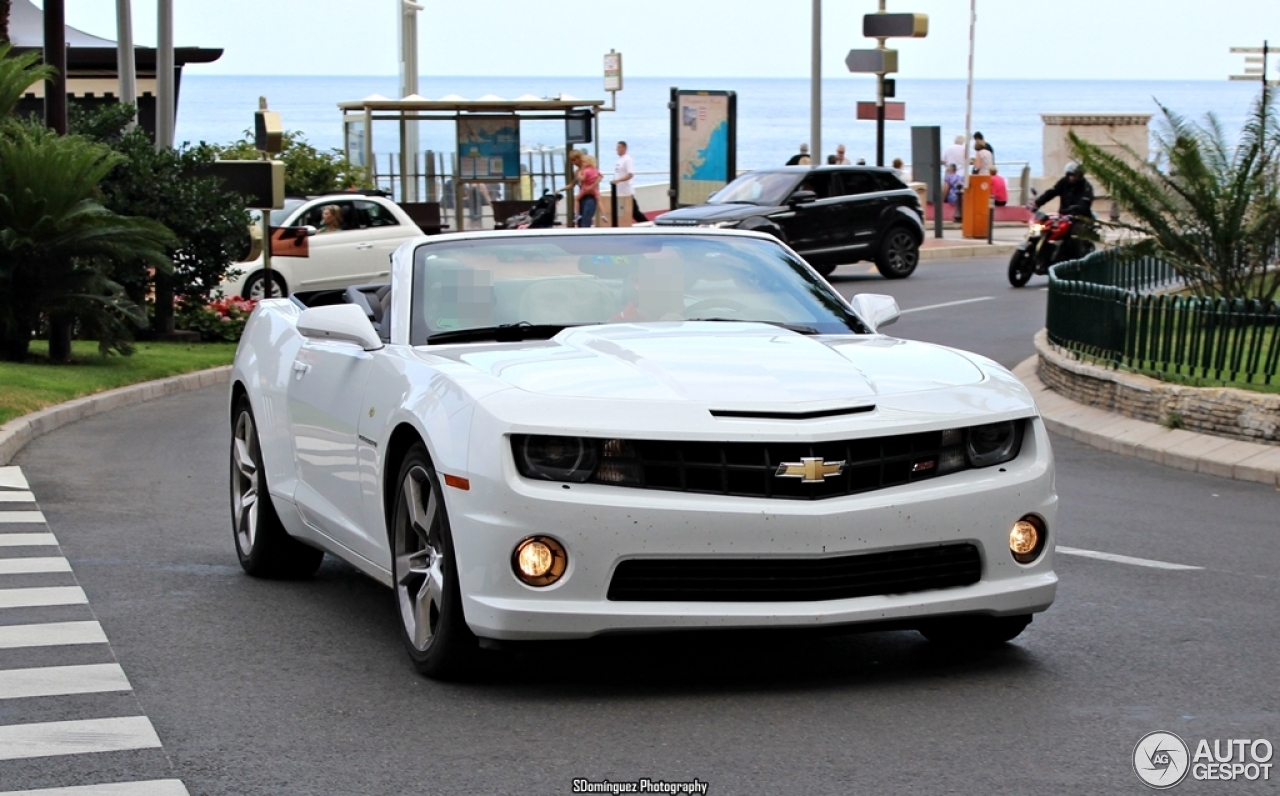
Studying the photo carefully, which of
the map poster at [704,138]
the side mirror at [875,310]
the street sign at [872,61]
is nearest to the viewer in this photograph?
the side mirror at [875,310]

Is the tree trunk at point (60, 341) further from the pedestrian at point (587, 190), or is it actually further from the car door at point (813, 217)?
the pedestrian at point (587, 190)

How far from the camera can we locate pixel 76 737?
224 inches

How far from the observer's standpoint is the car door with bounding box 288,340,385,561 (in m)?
7.09

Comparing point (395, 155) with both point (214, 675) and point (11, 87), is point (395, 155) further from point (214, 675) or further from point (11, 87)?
point (214, 675)

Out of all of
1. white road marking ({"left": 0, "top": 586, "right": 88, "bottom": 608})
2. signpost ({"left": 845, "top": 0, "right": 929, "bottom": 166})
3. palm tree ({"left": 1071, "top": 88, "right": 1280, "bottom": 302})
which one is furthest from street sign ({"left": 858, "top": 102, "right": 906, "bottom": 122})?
white road marking ({"left": 0, "top": 586, "right": 88, "bottom": 608})

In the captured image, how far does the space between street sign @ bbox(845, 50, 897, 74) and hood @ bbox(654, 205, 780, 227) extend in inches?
363

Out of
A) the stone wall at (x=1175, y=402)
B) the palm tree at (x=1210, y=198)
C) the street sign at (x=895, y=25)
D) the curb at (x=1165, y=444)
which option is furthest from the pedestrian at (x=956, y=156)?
the curb at (x=1165, y=444)

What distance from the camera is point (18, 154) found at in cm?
1727

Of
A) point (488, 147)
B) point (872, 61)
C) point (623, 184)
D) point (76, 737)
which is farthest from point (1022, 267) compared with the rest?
point (76, 737)

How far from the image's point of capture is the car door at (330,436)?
709 cm

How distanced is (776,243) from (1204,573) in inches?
100

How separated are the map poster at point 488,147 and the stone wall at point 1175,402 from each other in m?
23.6

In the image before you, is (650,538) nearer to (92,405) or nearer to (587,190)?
(92,405)

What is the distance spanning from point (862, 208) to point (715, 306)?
76.2ft
